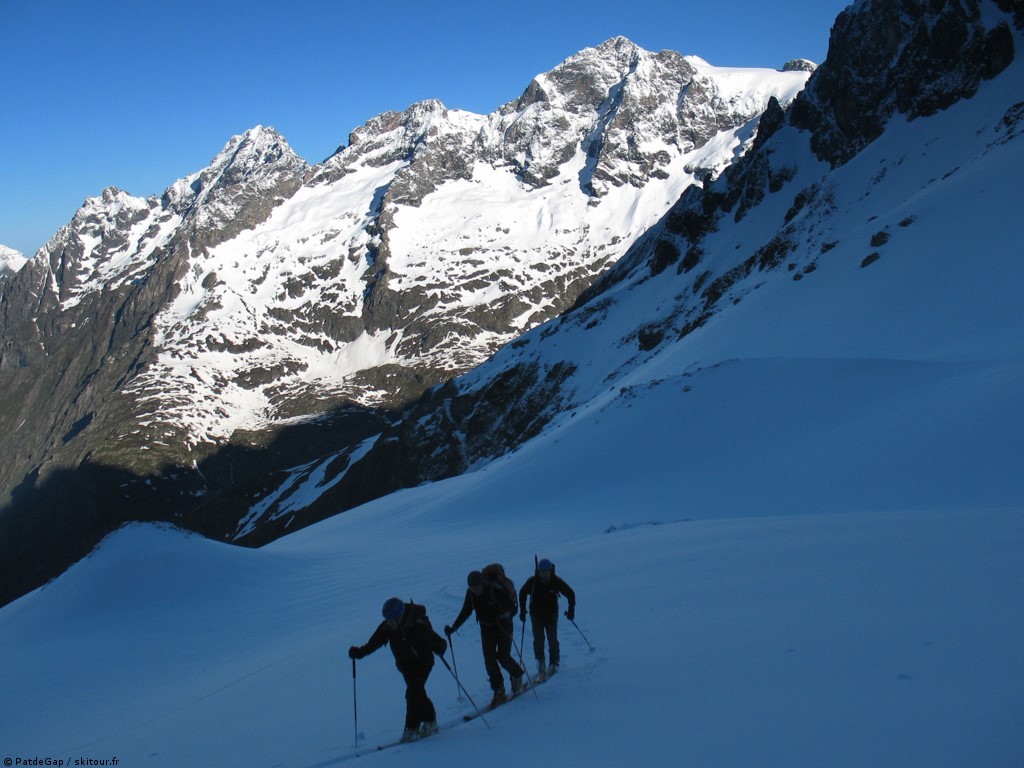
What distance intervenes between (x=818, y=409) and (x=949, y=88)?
164ft

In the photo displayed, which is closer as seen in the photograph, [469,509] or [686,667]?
[686,667]

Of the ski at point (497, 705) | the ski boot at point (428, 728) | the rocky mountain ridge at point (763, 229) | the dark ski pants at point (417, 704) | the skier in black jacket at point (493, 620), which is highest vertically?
the rocky mountain ridge at point (763, 229)

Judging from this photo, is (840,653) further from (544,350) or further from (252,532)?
(252,532)

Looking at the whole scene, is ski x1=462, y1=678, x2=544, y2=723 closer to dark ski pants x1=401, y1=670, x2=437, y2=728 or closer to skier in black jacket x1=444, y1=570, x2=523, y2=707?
skier in black jacket x1=444, y1=570, x2=523, y2=707

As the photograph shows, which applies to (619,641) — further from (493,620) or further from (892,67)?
(892,67)

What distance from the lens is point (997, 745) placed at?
4.39m

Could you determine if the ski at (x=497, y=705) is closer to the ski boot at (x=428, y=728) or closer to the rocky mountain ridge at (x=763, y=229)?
the ski boot at (x=428, y=728)

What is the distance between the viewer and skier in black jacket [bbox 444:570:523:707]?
7.77m

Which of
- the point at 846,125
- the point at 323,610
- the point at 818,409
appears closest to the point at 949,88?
the point at 846,125

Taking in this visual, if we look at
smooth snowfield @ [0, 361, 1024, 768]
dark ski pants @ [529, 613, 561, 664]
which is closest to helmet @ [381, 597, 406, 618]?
smooth snowfield @ [0, 361, 1024, 768]

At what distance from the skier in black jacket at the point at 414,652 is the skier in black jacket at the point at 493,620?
440 millimetres

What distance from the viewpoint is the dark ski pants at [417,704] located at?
729 centimetres

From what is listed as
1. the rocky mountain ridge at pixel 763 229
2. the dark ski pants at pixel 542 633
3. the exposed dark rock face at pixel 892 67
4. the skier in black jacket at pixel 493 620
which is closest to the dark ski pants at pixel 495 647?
the skier in black jacket at pixel 493 620

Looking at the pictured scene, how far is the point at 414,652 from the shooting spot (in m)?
7.31
